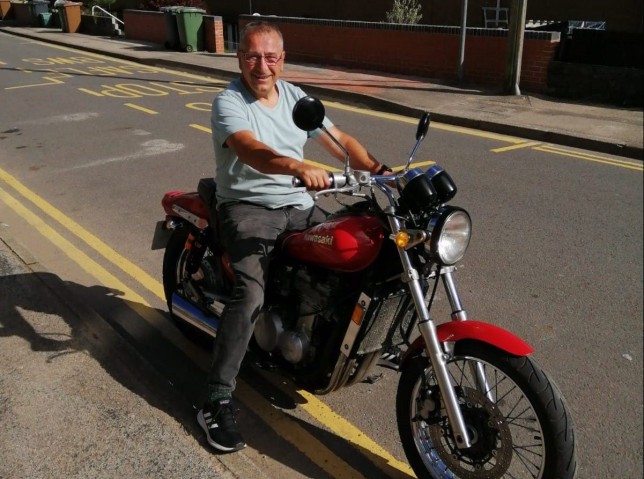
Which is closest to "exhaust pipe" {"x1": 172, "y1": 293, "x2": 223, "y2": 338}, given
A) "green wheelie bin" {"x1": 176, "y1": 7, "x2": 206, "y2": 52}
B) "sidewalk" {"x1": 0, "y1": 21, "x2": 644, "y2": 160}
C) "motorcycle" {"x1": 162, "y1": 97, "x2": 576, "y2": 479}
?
"motorcycle" {"x1": 162, "y1": 97, "x2": 576, "y2": 479}

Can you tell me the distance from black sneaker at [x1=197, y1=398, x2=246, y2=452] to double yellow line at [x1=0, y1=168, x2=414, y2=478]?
0.83ft

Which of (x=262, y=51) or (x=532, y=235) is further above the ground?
(x=262, y=51)

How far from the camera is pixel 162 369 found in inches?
131

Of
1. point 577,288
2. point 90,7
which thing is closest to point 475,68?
point 577,288

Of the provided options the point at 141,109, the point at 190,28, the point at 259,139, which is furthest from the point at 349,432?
the point at 190,28

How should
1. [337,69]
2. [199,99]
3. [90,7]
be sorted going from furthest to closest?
[90,7], [337,69], [199,99]

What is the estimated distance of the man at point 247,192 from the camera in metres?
2.66

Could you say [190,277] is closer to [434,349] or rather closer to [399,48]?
[434,349]

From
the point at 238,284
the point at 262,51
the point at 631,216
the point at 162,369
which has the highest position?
the point at 262,51

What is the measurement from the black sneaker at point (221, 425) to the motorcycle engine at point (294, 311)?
319 millimetres

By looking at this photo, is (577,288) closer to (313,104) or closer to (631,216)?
(313,104)

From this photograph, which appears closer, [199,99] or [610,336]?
[610,336]

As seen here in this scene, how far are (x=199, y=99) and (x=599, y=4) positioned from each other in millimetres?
9033

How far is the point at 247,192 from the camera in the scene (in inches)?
112
